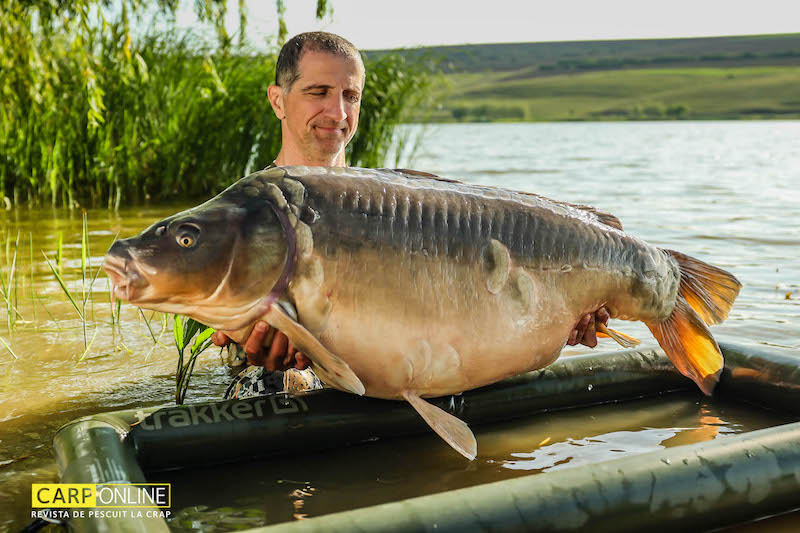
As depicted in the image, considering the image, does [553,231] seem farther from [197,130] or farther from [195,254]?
[197,130]

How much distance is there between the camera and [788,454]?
238cm

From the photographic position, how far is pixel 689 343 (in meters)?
3.08

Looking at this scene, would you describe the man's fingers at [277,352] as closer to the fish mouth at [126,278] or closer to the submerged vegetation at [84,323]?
the fish mouth at [126,278]

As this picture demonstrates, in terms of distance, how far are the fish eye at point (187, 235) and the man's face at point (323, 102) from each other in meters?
1.70

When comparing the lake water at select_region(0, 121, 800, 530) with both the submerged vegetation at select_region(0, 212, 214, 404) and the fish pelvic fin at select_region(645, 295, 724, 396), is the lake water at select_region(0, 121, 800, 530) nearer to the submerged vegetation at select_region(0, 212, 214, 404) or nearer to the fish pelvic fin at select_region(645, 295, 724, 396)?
the submerged vegetation at select_region(0, 212, 214, 404)

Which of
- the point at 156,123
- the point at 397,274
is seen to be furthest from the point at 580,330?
the point at 156,123

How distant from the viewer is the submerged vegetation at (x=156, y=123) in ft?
33.0

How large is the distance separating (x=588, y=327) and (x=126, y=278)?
1.63 meters

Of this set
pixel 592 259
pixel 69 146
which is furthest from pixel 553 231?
pixel 69 146

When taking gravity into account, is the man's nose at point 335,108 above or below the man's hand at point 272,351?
above

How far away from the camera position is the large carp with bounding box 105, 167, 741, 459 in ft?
7.77

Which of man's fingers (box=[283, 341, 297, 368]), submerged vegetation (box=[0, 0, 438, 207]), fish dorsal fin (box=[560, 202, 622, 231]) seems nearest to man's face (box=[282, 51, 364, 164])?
fish dorsal fin (box=[560, 202, 622, 231])

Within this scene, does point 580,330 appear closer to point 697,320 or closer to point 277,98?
point 697,320

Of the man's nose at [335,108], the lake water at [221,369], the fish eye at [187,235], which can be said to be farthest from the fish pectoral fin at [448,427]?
the man's nose at [335,108]
